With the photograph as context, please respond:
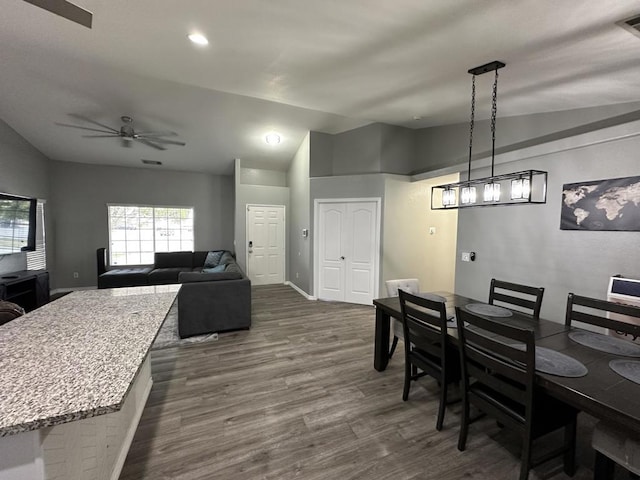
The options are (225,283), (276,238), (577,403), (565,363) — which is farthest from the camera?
(276,238)

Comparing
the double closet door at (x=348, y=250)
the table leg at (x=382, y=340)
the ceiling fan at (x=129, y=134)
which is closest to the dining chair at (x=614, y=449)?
the table leg at (x=382, y=340)

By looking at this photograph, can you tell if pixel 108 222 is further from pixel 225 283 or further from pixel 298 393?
pixel 298 393

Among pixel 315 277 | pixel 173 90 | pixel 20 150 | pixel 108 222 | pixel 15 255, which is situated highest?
pixel 173 90

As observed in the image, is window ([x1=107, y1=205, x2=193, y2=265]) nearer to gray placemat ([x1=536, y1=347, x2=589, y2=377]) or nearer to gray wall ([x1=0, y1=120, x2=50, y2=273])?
gray wall ([x1=0, y1=120, x2=50, y2=273])

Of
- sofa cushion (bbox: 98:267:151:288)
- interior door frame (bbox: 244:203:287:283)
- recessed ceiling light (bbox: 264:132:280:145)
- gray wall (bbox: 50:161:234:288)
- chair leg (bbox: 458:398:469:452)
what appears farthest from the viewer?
interior door frame (bbox: 244:203:287:283)

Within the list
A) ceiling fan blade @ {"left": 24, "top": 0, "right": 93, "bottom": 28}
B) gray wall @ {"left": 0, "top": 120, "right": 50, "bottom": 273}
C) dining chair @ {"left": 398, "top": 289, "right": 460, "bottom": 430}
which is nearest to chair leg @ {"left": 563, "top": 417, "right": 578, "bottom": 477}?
dining chair @ {"left": 398, "top": 289, "right": 460, "bottom": 430}

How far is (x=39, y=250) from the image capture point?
5566 mm

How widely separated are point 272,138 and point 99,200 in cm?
453

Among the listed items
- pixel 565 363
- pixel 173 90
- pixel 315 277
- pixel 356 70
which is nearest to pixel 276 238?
pixel 315 277

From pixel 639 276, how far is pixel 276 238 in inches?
241

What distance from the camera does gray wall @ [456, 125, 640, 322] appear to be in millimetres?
2621

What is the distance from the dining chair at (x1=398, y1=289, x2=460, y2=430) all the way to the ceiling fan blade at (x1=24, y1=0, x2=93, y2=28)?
2.87 m

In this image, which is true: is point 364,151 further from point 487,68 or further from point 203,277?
point 203,277

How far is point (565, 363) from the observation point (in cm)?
158
